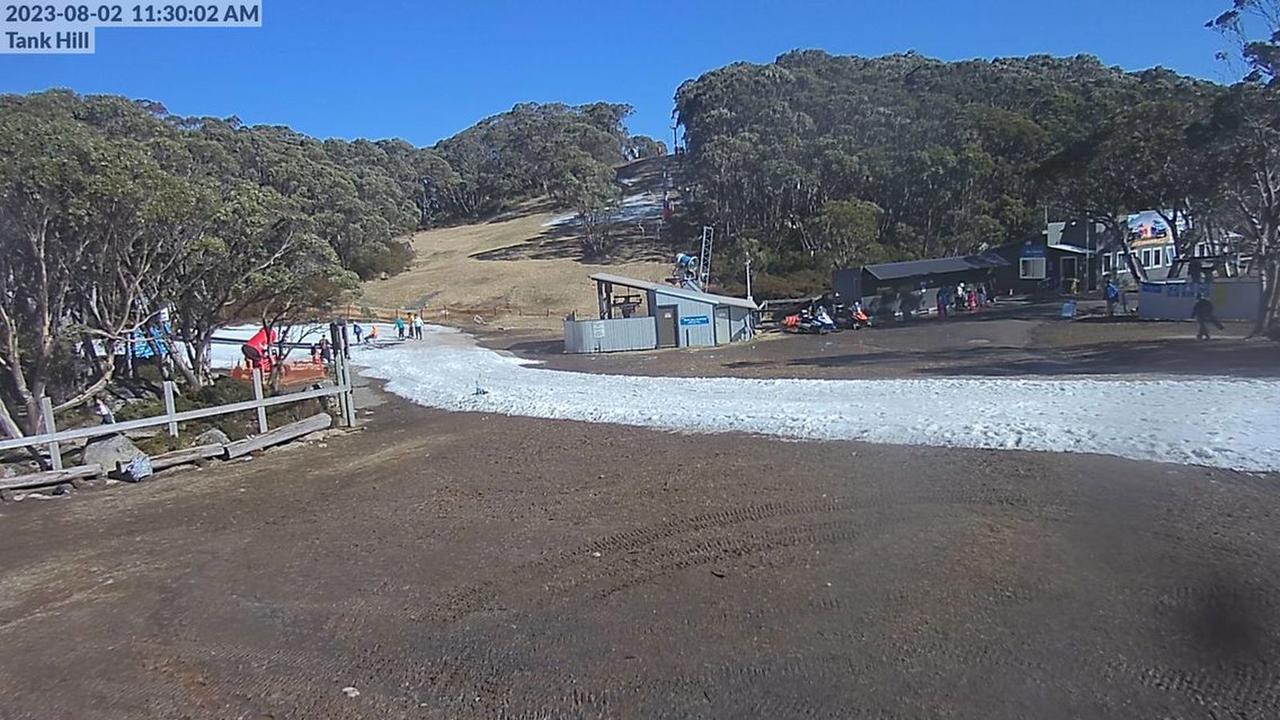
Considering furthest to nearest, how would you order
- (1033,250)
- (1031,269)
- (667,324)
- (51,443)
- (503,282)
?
Answer: (503,282) → (1031,269) → (1033,250) → (667,324) → (51,443)

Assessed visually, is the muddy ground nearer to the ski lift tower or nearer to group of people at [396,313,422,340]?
group of people at [396,313,422,340]

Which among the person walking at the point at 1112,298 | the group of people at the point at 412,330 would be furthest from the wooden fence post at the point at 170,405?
the group of people at the point at 412,330

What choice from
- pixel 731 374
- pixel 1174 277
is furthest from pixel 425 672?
pixel 1174 277

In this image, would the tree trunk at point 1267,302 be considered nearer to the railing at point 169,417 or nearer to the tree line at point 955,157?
the tree line at point 955,157

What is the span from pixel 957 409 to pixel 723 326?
2574 centimetres

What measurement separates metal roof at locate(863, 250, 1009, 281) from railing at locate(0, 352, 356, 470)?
34401 mm

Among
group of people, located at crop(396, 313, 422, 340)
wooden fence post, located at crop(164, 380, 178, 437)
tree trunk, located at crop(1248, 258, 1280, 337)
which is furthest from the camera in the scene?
group of people, located at crop(396, 313, 422, 340)

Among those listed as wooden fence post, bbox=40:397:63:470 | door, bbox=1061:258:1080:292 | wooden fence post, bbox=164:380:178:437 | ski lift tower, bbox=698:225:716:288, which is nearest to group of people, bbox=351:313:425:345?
ski lift tower, bbox=698:225:716:288

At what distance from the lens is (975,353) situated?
2758 centimetres

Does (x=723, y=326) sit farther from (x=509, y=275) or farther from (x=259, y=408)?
(x=509, y=275)

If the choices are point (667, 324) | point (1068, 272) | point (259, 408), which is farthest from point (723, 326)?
point (1068, 272)

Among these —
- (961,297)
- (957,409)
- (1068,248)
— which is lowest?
(957,409)

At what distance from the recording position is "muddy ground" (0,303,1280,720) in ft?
17.8

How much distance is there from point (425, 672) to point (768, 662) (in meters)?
2.26
